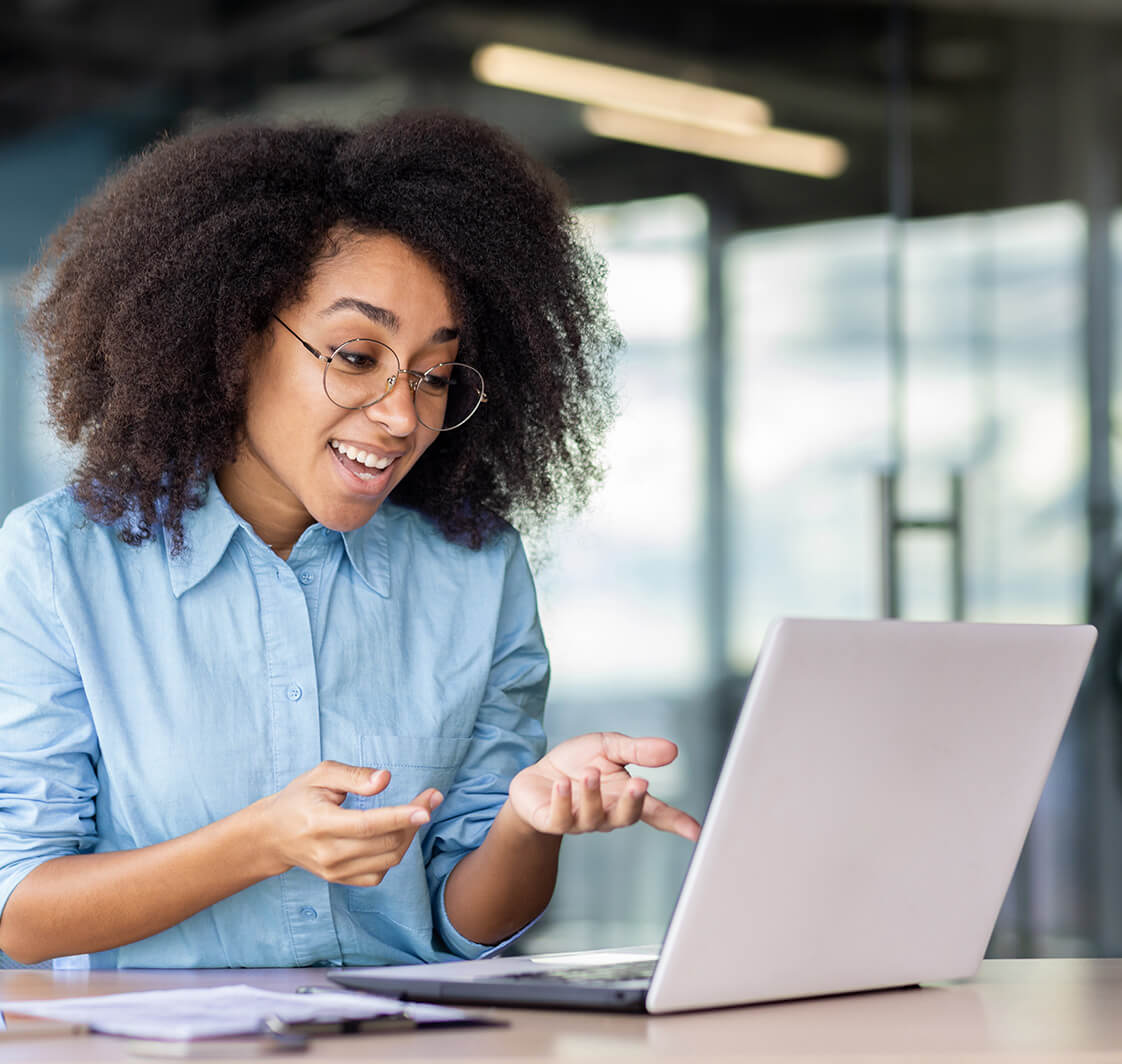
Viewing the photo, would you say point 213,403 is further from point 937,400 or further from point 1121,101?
point 1121,101

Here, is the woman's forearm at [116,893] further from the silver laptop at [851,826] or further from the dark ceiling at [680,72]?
the dark ceiling at [680,72]

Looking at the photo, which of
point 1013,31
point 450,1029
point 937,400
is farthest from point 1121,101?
point 450,1029

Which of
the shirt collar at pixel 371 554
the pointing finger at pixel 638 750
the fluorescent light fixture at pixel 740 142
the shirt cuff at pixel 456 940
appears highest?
the fluorescent light fixture at pixel 740 142

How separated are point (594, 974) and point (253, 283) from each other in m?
0.81

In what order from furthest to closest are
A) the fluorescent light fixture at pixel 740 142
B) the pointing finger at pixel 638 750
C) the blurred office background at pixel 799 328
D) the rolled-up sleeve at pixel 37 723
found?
the fluorescent light fixture at pixel 740 142
the blurred office background at pixel 799 328
the rolled-up sleeve at pixel 37 723
the pointing finger at pixel 638 750

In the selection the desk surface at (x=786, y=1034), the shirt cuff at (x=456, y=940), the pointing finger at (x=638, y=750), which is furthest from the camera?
the shirt cuff at (x=456, y=940)

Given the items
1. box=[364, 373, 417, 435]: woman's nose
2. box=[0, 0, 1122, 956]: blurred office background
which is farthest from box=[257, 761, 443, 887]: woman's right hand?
box=[0, 0, 1122, 956]: blurred office background

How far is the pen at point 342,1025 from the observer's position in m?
0.88

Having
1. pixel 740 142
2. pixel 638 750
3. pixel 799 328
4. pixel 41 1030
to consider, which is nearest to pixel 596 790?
pixel 638 750

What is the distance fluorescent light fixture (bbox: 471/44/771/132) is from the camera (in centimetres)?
358

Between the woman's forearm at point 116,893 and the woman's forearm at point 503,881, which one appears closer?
the woman's forearm at point 116,893

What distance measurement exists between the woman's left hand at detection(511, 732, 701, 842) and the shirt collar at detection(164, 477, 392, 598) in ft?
1.24

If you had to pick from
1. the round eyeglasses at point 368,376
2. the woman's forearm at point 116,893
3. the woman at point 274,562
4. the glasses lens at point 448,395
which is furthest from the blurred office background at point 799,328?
the woman's forearm at point 116,893

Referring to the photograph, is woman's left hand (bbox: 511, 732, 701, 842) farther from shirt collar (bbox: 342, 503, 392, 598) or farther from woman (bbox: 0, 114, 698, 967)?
shirt collar (bbox: 342, 503, 392, 598)
